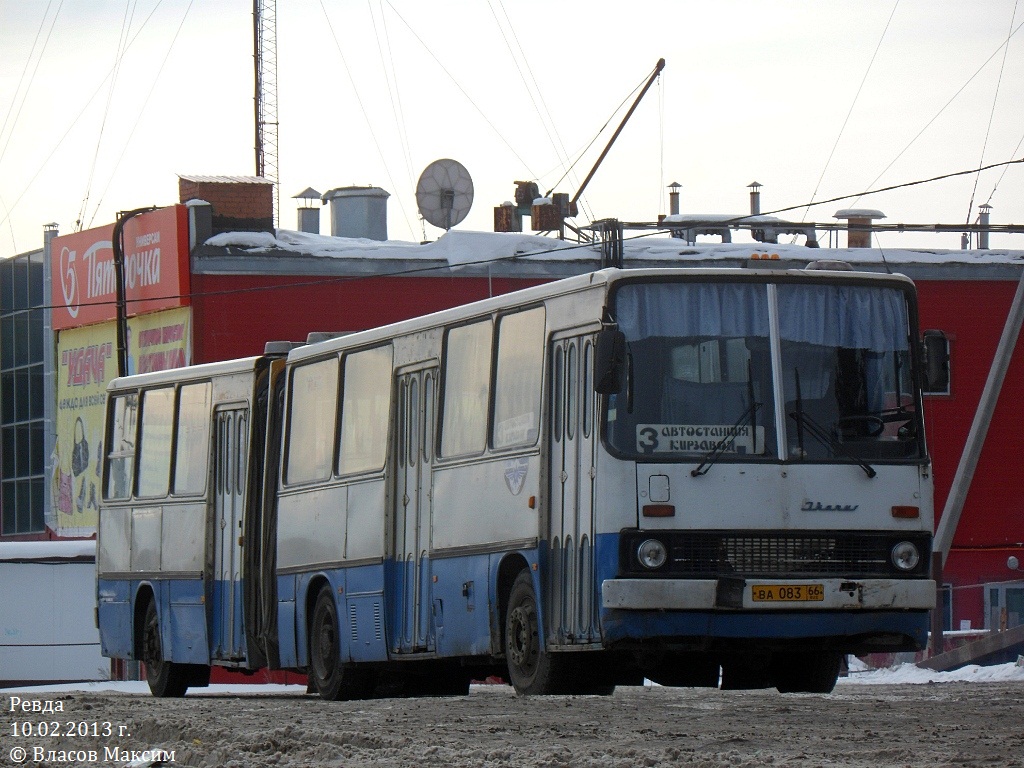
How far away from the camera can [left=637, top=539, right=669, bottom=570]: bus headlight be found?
40.5 ft

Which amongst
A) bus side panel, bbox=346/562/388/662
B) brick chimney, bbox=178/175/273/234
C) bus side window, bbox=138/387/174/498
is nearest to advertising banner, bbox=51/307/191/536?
brick chimney, bbox=178/175/273/234

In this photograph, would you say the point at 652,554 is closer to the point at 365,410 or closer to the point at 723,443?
the point at 723,443

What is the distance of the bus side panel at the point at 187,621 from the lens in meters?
19.4

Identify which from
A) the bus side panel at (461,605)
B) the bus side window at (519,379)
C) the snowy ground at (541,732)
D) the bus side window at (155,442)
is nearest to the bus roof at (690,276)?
the bus side window at (519,379)

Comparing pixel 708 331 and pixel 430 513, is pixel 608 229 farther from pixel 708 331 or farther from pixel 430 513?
pixel 708 331

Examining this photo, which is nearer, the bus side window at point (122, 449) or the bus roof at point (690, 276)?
the bus roof at point (690, 276)

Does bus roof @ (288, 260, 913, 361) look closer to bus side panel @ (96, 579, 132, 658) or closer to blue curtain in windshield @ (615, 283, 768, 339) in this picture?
blue curtain in windshield @ (615, 283, 768, 339)

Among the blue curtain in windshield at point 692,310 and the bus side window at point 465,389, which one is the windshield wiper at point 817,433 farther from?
the bus side window at point 465,389

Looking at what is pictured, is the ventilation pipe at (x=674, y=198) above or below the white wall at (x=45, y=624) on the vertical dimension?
above

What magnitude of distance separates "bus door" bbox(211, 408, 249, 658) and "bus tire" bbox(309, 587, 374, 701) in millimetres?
1464

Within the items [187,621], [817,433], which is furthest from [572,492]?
[187,621]

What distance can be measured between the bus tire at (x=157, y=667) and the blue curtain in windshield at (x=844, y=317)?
9522 millimetres

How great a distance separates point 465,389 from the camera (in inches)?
584

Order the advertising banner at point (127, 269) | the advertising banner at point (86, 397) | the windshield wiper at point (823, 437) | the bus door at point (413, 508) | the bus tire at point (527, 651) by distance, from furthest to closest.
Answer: the advertising banner at point (86, 397) < the advertising banner at point (127, 269) < the bus door at point (413, 508) < the bus tire at point (527, 651) < the windshield wiper at point (823, 437)
